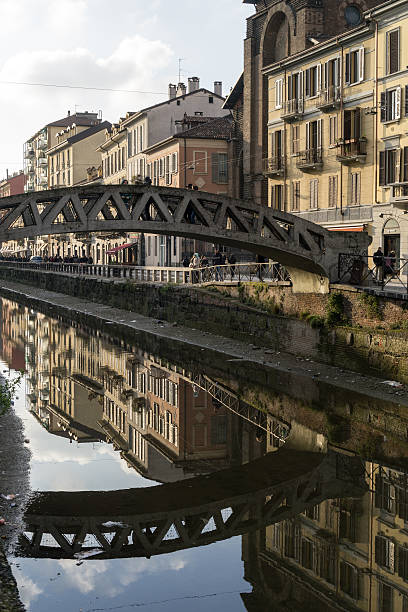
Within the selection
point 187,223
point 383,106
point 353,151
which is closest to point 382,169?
point 353,151

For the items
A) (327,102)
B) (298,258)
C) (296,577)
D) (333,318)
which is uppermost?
(327,102)

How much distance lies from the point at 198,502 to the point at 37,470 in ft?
12.4

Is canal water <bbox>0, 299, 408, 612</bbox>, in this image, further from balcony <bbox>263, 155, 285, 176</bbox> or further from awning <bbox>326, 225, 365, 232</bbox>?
balcony <bbox>263, 155, 285, 176</bbox>

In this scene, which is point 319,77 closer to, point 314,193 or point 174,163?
point 314,193

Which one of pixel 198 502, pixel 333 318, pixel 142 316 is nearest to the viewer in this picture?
pixel 198 502

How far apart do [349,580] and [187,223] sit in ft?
57.2

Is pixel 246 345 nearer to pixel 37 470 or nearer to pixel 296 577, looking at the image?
pixel 37 470

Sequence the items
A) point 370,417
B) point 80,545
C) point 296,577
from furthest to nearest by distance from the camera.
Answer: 1. point 370,417
2. point 80,545
3. point 296,577

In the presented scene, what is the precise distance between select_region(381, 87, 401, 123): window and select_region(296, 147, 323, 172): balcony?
566 cm

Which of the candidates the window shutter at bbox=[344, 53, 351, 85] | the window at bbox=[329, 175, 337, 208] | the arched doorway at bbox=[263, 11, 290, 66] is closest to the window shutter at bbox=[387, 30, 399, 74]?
the window shutter at bbox=[344, 53, 351, 85]

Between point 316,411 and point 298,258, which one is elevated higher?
point 298,258

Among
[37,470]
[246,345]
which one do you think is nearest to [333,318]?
[246,345]

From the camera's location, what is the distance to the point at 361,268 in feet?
97.4

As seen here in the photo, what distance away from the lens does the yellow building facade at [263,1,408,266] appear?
37.2 meters
